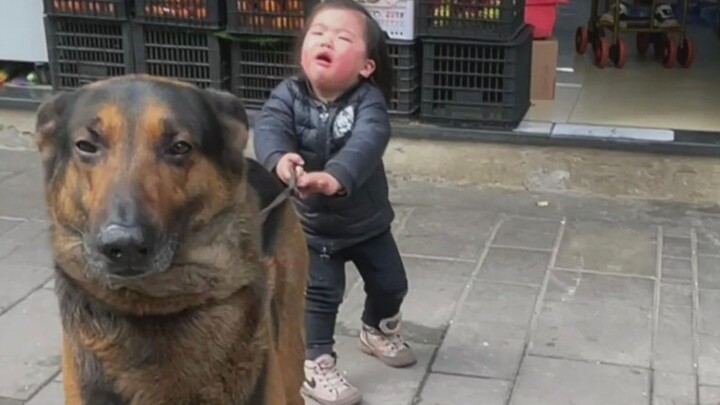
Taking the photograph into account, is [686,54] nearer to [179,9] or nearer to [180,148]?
[179,9]

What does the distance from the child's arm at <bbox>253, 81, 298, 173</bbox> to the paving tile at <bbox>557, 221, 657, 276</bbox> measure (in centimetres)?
186

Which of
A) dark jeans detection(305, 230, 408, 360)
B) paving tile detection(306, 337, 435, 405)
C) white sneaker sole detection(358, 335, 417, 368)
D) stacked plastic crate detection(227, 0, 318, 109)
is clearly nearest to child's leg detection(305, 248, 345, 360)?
dark jeans detection(305, 230, 408, 360)

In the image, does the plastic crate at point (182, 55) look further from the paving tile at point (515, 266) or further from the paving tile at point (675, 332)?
the paving tile at point (675, 332)

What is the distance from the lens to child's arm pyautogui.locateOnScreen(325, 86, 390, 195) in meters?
3.41

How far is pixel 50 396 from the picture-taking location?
12.8 ft

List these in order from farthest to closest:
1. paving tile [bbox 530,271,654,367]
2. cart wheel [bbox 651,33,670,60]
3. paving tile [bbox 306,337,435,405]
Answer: cart wheel [bbox 651,33,670,60]
paving tile [bbox 530,271,654,367]
paving tile [bbox 306,337,435,405]

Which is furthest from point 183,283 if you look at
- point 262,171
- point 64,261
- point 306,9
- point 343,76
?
point 306,9

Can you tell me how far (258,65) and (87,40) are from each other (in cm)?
108

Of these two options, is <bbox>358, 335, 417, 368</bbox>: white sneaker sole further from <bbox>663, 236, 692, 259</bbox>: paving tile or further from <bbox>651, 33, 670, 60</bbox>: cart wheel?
<bbox>651, 33, 670, 60</bbox>: cart wheel

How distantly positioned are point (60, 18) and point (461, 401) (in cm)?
378

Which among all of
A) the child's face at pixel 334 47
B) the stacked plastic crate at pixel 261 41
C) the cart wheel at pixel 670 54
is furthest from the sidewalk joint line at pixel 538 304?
the cart wheel at pixel 670 54

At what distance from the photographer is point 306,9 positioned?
19.7ft

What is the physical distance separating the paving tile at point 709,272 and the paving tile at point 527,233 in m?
0.70

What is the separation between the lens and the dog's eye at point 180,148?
7.60 ft
